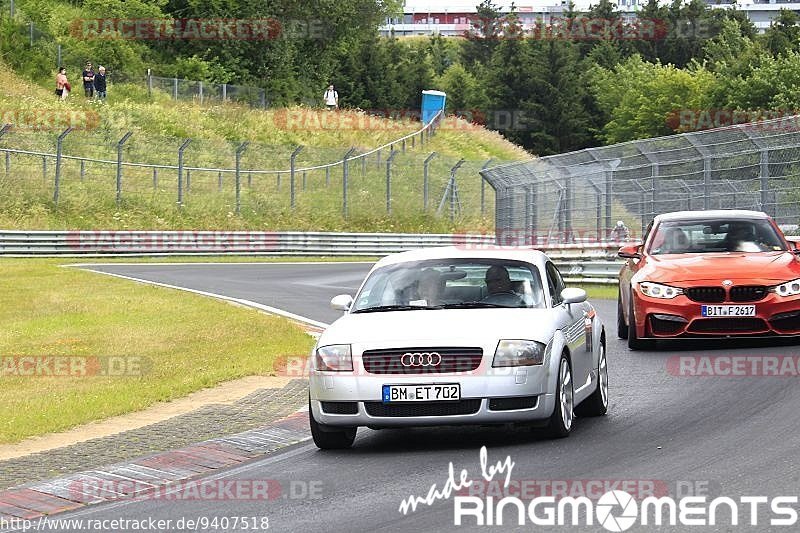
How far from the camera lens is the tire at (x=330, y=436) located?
1035 cm

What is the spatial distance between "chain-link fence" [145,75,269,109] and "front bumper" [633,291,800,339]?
53.2 m

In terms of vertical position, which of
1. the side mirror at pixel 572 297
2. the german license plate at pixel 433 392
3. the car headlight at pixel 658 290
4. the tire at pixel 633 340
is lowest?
the tire at pixel 633 340

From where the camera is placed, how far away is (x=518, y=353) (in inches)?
396

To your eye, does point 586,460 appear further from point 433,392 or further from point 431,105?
point 431,105

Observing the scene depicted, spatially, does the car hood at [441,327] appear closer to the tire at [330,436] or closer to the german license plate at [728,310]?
the tire at [330,436]

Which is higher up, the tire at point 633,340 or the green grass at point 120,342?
the tire at point 633,340

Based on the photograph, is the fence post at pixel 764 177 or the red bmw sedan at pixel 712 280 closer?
the red bmw sedan at pixel 712 280

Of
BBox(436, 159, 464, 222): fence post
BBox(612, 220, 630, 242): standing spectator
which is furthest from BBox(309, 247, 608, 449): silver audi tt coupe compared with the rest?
BBox(436, 159, 464, 222): fence post

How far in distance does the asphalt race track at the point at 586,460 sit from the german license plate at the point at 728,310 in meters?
1.65

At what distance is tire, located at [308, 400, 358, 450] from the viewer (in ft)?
34.0

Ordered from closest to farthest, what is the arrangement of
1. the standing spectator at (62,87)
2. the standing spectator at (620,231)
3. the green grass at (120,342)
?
the green grass at (120,342), the standing spectator at (620,231), the standing spectator at (62,87)

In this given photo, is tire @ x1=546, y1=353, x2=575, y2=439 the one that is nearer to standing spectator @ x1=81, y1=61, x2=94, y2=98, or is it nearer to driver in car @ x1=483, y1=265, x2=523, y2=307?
driver in car @ x1=483, y1=265, x2=523, y2=307

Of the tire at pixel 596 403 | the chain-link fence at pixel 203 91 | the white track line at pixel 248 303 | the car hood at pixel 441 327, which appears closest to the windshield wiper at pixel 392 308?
the car hood at pixel 441 327

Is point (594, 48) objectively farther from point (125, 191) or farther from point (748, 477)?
point (748, 477)
